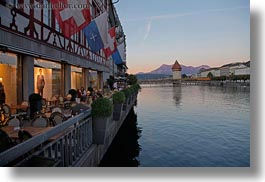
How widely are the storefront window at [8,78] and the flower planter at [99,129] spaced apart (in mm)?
3765

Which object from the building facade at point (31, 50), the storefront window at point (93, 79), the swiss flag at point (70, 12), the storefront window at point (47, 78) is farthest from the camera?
the storefront window at point (93, 79)

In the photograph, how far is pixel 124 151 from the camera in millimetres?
8977

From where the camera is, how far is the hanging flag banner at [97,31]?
926 centimetres

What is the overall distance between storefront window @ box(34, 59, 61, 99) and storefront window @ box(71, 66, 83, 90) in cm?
154

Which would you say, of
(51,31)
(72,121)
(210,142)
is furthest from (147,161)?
(51,31)

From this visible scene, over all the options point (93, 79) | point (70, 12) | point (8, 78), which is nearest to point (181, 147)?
point (70, 12)

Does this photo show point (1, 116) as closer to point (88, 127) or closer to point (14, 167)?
point (88, 127)

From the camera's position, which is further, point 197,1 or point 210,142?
point 210,142

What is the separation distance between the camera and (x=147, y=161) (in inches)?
305

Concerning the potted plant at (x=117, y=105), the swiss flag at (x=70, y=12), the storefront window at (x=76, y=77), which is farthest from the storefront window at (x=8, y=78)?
the storefront window at (x=76, y=77)

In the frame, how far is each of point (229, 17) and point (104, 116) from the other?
10.9 ft

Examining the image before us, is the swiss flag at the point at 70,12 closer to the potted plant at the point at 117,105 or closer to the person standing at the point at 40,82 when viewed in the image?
the potted plant at the point at 117,105

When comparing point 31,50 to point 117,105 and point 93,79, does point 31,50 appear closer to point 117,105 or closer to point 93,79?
point 117,105

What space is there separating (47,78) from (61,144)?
7922mm
